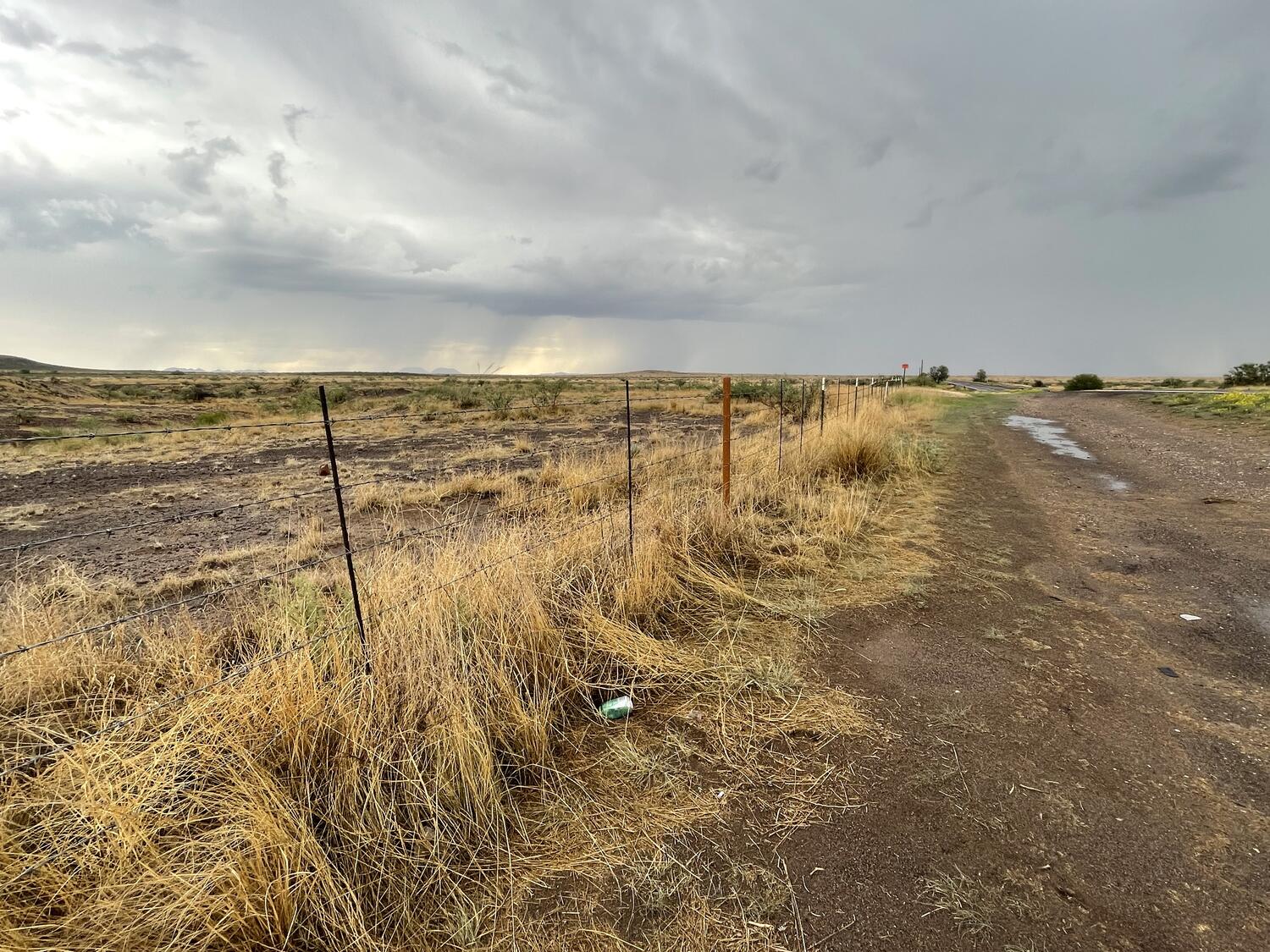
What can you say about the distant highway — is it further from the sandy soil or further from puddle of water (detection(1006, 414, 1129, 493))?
the sandy soil

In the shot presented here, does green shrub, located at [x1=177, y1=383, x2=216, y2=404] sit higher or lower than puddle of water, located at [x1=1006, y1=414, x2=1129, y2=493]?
higher

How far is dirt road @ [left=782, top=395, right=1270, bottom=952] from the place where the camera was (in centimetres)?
211

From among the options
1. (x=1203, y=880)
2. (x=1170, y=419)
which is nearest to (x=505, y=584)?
(x=1203, y=880)

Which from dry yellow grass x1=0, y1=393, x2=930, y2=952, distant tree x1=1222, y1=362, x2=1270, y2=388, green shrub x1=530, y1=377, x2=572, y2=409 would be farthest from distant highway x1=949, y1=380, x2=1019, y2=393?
dry yellow grass x1=0, y1=393, x2=930, y2=952

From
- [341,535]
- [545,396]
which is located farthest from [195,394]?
[341,535]

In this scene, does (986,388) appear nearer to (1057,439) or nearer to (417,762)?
(1057,439)

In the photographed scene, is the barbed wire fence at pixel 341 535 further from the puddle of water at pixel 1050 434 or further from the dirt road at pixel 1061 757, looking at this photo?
the puddle of water at pixel 1050 434

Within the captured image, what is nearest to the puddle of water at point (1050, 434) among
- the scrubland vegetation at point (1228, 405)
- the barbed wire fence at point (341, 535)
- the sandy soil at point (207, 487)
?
the scrubland vegetation at point (1228, 405)

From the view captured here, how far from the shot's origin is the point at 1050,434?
56.3ft

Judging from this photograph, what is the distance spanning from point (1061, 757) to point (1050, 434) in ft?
58.8

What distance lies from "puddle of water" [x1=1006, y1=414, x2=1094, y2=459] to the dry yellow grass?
1254 cm

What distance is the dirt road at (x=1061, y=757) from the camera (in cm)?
211

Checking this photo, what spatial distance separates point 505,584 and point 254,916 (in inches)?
82.4

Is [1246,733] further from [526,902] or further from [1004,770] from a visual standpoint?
[526,902]
